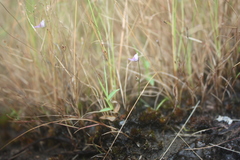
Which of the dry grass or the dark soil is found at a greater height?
the dry grass

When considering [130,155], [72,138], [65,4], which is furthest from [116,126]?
[65,4]

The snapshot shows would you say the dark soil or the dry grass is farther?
the dry grass

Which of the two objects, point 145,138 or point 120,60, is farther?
point 120,60

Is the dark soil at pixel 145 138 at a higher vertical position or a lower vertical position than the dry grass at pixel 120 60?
lower

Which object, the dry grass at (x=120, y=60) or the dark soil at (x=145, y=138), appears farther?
the dry grass at (x=120, y=60)

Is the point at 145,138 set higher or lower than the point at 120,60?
lower
